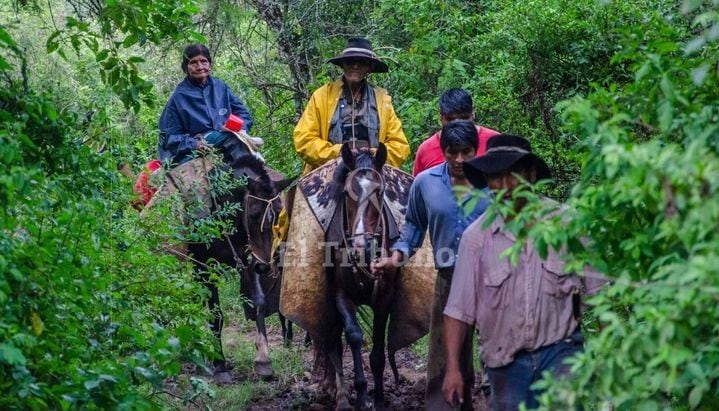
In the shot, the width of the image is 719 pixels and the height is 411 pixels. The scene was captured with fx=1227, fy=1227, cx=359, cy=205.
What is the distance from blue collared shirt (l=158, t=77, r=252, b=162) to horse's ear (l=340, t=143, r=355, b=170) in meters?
2.71

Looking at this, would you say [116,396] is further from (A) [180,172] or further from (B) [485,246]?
(A) [180,172]

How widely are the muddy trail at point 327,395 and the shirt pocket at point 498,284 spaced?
9.54 feet

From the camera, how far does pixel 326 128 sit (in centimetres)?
979

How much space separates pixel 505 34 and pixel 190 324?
5197mm

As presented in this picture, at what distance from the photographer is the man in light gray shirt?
5805mm

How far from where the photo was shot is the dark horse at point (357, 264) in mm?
8711

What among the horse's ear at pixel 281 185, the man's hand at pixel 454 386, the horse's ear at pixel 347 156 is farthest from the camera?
the horse's ear at pixel 281 185

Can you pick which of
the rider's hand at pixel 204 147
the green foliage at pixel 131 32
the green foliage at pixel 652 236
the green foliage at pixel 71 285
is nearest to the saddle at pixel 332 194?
the rider's hand at pixel 204 147

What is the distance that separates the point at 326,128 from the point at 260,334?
7.13 feet

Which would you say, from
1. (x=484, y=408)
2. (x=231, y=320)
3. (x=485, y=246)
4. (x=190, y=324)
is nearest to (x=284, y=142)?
(x=231, y=320)

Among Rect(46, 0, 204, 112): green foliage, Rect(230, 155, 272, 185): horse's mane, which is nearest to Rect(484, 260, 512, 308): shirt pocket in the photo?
Rect(46, 0, 204, 112): green foliage

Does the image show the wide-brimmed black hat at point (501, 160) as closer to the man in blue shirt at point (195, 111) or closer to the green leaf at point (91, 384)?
the green leaf at point (91, 384)

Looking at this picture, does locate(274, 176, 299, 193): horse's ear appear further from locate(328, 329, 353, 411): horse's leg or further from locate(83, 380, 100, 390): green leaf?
locate(83, 380, 100, 390): green leaf

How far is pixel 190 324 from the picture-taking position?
694 centimetres
